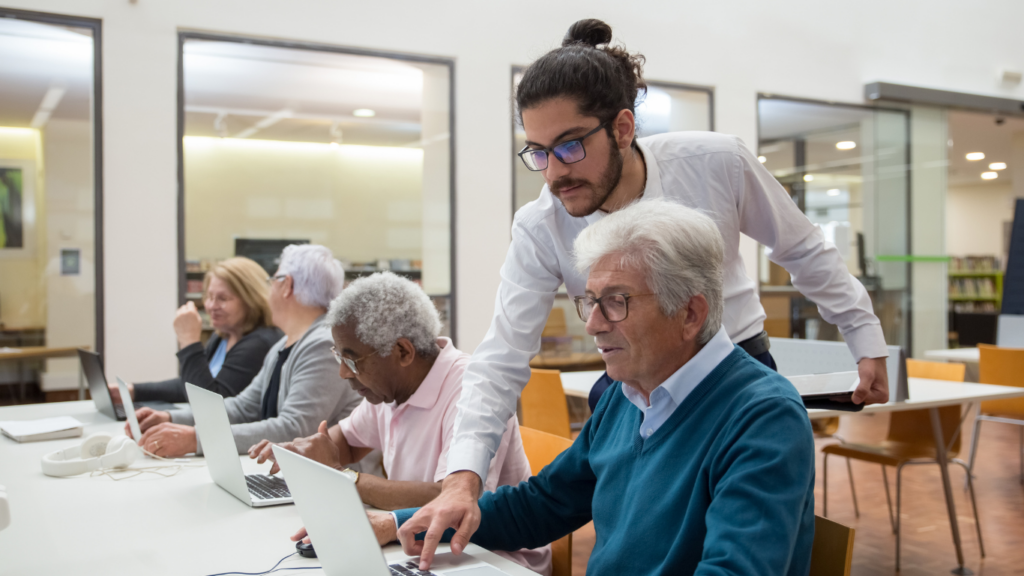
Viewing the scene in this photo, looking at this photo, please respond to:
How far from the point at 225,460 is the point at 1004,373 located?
15.1 feet

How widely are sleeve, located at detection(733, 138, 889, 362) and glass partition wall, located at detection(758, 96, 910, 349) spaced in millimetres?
5295

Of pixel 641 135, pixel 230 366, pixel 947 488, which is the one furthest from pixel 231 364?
pixel 641 135

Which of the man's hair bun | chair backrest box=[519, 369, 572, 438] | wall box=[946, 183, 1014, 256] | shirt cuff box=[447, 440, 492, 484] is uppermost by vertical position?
wall box=[946, 183, 1014, 256]

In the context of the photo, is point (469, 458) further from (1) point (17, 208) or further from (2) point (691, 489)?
(1) point (17, 208)

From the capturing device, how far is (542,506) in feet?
5.11

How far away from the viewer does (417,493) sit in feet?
5.89

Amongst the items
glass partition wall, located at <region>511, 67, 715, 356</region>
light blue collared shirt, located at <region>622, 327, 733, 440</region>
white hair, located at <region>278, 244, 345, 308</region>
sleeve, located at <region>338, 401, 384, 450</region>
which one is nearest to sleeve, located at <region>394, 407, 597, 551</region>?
light blue collared shirt, located at <region>622, 327, 733, 440</region>

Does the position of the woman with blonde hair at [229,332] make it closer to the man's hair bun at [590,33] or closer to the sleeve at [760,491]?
the man's hair bun at [590,33]

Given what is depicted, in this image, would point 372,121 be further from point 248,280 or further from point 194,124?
point 248,280

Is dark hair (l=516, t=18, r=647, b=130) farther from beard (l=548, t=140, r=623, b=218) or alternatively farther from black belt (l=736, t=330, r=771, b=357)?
black belt (l=736, t=330, r=771, b=357)

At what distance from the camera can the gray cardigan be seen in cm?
247

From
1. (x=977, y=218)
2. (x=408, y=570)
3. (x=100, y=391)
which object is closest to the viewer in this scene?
(x=408, y=570)

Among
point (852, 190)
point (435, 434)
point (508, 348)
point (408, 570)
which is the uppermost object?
point (852, 190)

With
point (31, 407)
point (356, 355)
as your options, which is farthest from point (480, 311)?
point (356, 355)
